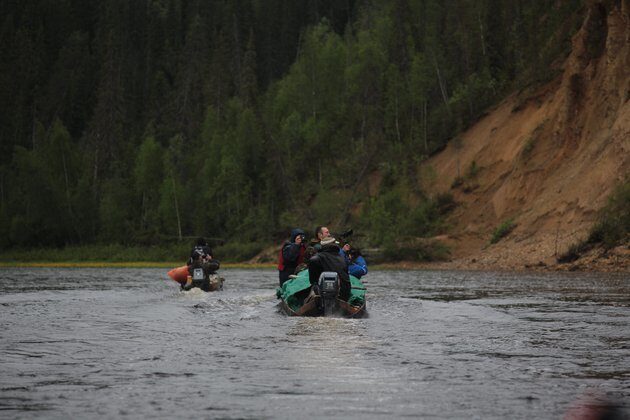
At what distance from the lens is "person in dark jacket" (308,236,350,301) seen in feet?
58.0

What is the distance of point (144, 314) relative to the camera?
19.2 meters

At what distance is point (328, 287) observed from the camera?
56.1ft

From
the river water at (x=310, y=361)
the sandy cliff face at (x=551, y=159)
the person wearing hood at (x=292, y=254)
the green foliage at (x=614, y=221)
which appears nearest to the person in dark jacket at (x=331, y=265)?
the river water at (x=310, y=361)

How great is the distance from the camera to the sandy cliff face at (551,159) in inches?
1735

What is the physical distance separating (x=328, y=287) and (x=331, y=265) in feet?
2.33

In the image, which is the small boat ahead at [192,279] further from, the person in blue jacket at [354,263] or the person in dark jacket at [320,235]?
the person in dark jacket at [320,235]

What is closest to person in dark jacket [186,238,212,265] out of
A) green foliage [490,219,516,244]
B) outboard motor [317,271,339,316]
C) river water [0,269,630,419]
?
river water [0,269,630,419]

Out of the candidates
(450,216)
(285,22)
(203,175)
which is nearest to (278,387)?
(450,216)

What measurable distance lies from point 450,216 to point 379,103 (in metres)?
21.8

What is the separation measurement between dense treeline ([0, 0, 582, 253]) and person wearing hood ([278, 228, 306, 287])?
33.6 m

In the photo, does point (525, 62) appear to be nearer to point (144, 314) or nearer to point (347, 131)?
point (347, 131)

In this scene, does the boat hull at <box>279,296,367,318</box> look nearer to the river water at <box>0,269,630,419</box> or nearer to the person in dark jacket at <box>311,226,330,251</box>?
the river water at <box>0,269,630,419</box>

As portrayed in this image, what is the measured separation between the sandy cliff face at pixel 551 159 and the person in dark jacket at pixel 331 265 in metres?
25.7

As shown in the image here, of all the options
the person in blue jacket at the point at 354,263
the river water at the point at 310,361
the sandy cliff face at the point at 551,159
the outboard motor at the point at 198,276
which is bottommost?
the river water at the point at 310,361
